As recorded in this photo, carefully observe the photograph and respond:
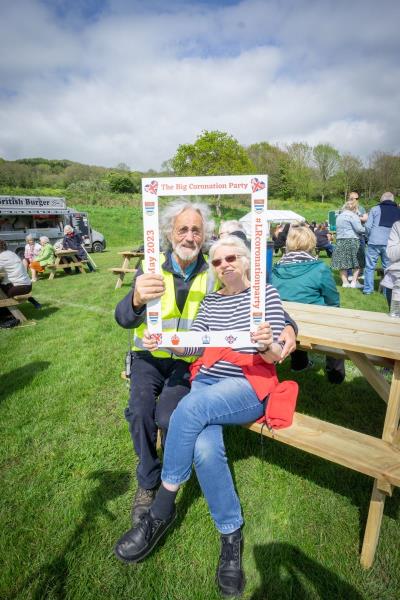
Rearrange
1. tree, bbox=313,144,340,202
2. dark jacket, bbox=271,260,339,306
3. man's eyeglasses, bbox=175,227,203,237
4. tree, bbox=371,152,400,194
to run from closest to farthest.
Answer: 1. man's eyeglasses, bbox=175,227,203,237
2. dark jacket, bbox=271,260,339,306
3. tree, bbox=371,152,400,194
4. tree, bbox=313,144,340,202

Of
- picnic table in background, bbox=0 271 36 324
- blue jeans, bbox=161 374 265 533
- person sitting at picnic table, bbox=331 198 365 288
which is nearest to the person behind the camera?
blue jeans, bbox=161 374 265 533

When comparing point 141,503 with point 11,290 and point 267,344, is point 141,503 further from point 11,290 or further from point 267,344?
point 11,290

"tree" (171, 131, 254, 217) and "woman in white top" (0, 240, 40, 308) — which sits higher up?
"tree" (171, 131, 254, 217)

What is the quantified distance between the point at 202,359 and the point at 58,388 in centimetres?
237

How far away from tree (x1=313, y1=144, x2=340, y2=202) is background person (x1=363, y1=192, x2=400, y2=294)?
33.9m

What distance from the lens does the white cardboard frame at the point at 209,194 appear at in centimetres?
170

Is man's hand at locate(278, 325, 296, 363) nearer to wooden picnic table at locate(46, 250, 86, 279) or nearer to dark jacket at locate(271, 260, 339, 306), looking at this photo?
dark jacket at locate(271, 260, 339, 306)

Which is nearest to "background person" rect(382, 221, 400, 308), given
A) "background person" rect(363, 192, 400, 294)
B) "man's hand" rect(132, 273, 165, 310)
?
"background person" rect(363, 192, 400, 294)

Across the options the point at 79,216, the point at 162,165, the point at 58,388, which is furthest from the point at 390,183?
the point at 58,388

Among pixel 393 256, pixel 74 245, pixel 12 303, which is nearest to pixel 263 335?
pixel 393 256

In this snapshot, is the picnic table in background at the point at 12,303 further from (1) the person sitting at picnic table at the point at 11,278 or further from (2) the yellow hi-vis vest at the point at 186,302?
(2) the yellow hi-vis vest at the point at 186,302

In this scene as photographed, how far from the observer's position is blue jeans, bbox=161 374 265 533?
1.82 m

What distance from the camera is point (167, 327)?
237 cm

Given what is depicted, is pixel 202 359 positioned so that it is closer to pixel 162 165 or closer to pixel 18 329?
pixel 162 165
